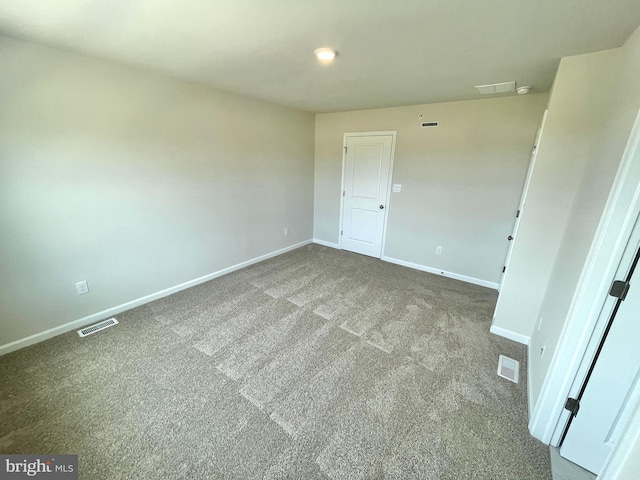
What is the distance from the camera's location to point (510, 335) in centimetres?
243

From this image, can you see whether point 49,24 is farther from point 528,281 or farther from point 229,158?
point 528,281

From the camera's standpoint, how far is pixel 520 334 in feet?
7.83

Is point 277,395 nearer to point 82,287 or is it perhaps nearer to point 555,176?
point 82,287

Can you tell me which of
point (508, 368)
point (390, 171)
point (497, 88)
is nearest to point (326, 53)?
point (497, 88)

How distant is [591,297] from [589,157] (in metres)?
1.18

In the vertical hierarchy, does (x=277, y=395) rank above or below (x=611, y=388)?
below

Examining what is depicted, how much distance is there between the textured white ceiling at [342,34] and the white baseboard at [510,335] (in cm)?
228

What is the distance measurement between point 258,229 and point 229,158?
1.13 meters

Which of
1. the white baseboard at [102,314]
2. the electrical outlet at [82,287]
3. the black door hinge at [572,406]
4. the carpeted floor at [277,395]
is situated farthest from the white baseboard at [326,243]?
the black door hinge at [572,406]

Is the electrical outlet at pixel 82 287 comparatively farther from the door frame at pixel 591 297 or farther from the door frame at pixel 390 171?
the door frame at pixel 591 297

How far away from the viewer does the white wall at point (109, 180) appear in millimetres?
1934

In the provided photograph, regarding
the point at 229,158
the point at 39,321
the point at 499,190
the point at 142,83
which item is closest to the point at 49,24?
the point at 142,83

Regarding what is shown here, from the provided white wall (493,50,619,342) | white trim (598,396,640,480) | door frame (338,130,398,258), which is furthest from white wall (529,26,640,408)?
door frame (338,130,398,258)

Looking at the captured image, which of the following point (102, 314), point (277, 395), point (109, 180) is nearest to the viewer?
point (277, 395)
